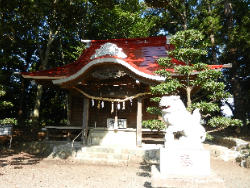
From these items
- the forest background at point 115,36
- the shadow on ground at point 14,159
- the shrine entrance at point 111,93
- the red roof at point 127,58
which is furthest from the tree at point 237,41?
the shadow on ground at point 14,159

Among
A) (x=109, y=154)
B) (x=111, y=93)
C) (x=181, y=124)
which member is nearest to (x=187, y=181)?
(x=181, y=124)

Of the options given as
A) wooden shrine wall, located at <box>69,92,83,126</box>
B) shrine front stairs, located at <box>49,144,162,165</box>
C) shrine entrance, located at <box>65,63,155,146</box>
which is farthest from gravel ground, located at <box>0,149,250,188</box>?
wooden shrine wall, located at <box>69,92,83,126</box>

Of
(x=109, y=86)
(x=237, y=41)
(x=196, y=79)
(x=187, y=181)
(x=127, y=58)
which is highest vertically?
(x=237, y=41)

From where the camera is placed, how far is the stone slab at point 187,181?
3814 millimetres

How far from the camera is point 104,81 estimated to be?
9273 mm

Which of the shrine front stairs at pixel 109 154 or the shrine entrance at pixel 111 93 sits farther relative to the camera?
the shrine entrance at pixel 111 93

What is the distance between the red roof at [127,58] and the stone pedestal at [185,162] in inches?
162

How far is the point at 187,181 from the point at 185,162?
360mm

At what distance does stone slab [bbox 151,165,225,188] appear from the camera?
12.5 feet

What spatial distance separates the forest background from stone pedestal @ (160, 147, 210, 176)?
10124mm

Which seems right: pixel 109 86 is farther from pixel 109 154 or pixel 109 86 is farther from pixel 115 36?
pixel 115 36

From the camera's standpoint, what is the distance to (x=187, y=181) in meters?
3.90

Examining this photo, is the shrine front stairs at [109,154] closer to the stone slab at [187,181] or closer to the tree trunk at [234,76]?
the stone slab at [187,181]

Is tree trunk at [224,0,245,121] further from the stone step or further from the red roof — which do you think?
the stone step
